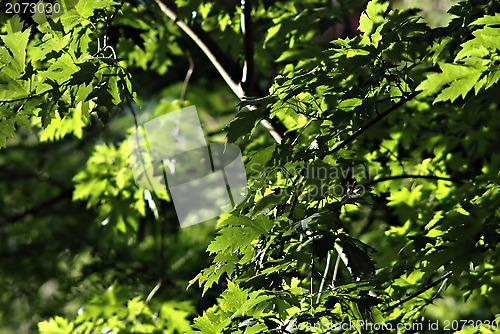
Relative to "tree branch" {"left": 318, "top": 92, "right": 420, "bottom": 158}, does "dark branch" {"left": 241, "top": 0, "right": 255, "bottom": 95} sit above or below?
above

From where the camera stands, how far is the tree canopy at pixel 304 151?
1659 millimetres

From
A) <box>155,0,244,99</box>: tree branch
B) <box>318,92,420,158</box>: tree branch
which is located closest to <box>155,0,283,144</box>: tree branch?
<box>155,0,244,99</box>: tree branch

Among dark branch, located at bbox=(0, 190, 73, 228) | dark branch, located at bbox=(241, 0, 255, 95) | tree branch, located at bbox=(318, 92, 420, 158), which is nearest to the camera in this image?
tree branch, located at bbox=(318, 92, 420, 158)

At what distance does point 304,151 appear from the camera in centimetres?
176

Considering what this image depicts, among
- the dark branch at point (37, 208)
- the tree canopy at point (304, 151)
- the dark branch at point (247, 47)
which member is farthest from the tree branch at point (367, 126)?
the dark branch at point (37, 208)

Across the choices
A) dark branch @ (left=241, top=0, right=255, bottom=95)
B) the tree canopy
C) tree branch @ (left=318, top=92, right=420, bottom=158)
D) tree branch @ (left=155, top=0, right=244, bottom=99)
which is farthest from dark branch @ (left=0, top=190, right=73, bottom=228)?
tree branch @ (left=318, top=92, right=420, bottom=158)

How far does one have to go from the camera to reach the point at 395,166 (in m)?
3.11

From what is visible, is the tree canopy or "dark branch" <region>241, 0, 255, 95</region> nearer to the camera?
the tree canopy

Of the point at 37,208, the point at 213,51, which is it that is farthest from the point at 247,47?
the point at 37,208

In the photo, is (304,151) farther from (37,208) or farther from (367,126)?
(37,208)

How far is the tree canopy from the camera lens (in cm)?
166

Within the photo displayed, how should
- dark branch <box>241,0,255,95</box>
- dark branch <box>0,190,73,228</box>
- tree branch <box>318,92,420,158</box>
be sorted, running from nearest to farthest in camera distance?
tree branch <box>318,92,420,158</box>, dark branch <box>241,0,255,95</box>, dark branch <box>0,190,73,228</box>

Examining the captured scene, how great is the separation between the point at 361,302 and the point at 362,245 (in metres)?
0.26

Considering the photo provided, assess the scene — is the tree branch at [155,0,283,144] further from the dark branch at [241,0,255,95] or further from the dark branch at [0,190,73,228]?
the dark branch at [0,190,73,228]
